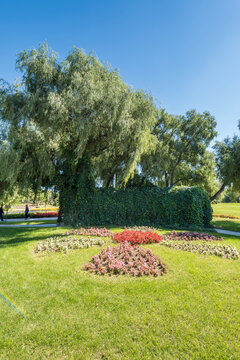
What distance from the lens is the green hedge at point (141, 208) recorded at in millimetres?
11367

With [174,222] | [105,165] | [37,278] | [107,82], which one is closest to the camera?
[37,278]

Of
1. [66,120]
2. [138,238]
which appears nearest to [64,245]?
[138,238]

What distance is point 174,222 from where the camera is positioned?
1159cm

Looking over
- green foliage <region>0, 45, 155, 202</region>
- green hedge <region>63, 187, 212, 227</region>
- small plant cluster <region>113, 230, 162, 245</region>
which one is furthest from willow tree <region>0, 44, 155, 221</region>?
small plant cluster <region>113, 230, 162, 245</region>

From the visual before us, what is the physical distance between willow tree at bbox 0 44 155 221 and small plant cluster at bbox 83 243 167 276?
6.25 m

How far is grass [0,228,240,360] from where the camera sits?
89.6 inches

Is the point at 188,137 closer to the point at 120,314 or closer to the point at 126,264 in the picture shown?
the point at 126,264

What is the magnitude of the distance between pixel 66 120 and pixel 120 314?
30.7ft

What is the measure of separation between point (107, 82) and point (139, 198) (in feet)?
25.2

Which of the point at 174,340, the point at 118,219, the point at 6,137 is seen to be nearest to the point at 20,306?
the point at 174,340

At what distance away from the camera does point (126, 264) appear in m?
4.85

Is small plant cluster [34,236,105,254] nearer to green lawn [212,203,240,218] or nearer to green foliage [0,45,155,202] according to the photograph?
green foliage [0,45,155,202]

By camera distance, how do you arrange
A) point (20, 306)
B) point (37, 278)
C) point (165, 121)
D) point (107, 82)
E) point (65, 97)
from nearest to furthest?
1. point (20, 306)
2. point (37, 278)
3. point (65, 97)
4. point (107, 82)
5. point (165, 121)

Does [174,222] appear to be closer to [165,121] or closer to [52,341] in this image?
[52,341]
